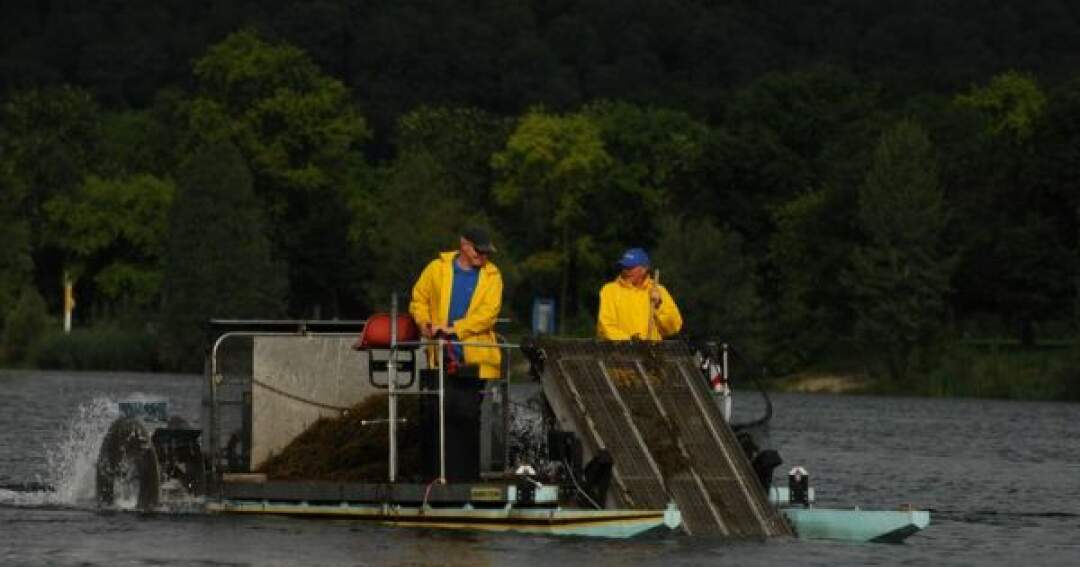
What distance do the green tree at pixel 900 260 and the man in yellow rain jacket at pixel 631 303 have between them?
74.6 meters

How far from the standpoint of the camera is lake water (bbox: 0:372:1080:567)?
83.3 feet

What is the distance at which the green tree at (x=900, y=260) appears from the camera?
102 m

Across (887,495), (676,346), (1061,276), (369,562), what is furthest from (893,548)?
(1061,276)

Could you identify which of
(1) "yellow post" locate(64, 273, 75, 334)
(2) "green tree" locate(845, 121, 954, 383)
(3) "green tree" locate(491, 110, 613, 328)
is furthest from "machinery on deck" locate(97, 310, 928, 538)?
(3) "green tree" locate(491, 110, 613, 328)

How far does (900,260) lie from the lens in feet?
342

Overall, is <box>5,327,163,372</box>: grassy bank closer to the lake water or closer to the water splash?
the lake water

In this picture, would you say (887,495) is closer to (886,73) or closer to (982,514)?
(982,514)

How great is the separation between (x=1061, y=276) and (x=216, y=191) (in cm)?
3260

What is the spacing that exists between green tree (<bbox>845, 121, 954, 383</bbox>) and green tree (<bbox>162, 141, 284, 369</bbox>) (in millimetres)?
22497

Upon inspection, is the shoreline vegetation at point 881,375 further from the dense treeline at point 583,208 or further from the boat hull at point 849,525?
the boat hull at point 849,525

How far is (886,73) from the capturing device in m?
158

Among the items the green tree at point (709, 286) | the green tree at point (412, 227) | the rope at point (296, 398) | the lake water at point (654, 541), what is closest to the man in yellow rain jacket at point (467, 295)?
the lake water at point (654, 541)

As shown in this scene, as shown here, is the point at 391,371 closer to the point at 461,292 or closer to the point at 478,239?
the point at 461,292

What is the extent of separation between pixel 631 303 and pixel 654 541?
9.47 ft
